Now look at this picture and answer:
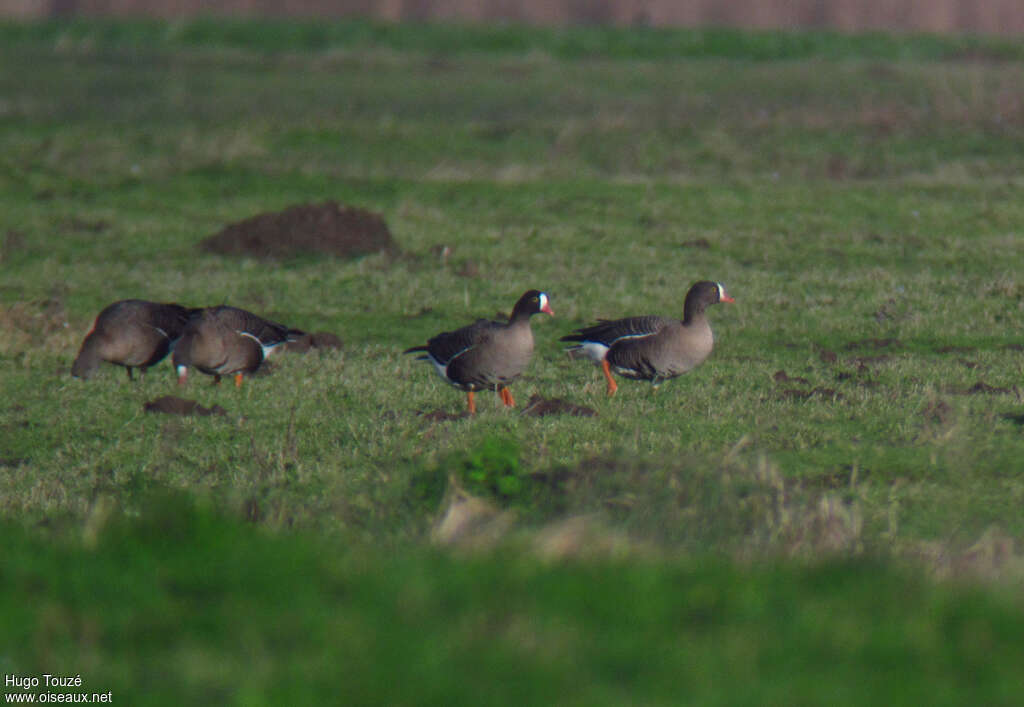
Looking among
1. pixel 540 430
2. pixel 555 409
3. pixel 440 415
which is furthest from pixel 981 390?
pixel 440 415

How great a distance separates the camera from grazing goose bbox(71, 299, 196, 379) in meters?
14.2

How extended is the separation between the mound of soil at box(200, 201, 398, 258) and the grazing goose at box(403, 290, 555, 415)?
9.21 metres

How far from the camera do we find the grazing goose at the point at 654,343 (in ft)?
42.3

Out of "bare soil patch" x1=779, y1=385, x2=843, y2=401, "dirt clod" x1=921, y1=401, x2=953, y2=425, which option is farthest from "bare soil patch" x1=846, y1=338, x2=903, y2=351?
"dirt clod" x1=921, y1=401, x2=953, y2=425

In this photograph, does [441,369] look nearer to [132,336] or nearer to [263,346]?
[263,346]

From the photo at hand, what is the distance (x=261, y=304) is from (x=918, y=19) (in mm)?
58934

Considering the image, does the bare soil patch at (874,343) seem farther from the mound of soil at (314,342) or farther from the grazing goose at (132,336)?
the grazing goose at (132,336)

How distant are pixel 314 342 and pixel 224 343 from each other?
2.45m

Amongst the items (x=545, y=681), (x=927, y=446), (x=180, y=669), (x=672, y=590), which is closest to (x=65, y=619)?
(x=180, y=669)

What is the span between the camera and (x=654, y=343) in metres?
12.9

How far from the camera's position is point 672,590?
5816mm

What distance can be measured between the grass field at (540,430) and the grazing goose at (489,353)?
0.55m

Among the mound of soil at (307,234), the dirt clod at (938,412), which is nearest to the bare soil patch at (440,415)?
the dirt clod at (938,412)

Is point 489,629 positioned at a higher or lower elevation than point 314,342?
higher
